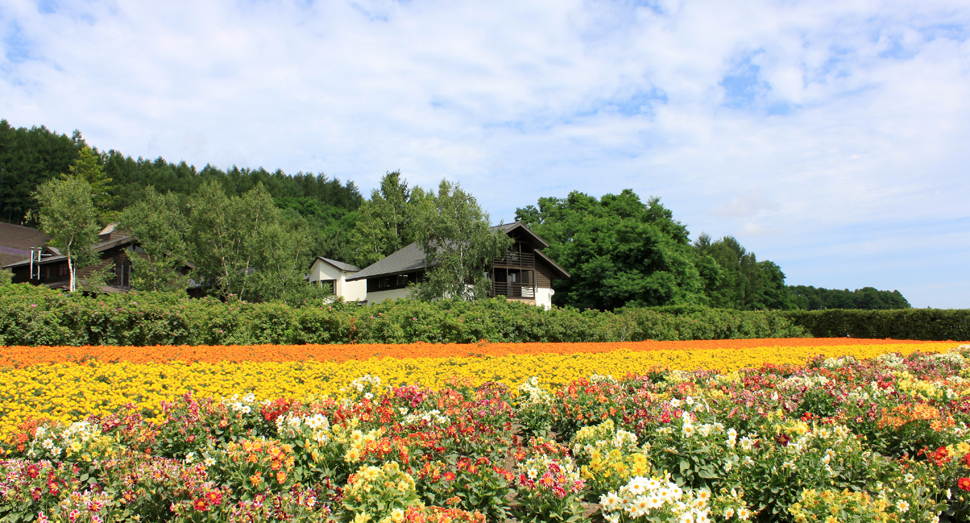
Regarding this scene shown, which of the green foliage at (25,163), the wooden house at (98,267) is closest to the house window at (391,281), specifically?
the wooden house at (98,267)

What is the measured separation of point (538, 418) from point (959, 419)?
3805mm

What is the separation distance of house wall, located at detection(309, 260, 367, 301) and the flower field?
35686 mm

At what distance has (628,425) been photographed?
16.3ft

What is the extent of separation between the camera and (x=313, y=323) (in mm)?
13930

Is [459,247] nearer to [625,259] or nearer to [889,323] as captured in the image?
[625,259]

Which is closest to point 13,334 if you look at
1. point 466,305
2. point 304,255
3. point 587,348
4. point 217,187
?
point 466,305

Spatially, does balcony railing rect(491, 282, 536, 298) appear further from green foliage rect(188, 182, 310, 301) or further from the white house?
the white house

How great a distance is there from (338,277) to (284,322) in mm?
31733

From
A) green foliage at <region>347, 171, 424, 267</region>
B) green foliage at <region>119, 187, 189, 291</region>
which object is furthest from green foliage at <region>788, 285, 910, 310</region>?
green foliage at <region>119, 187, 189, 291</region>

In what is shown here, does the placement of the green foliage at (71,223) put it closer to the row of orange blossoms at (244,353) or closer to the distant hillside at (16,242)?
the distant hillside at (16,242)

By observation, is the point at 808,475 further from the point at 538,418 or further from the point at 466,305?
the point at 466,305

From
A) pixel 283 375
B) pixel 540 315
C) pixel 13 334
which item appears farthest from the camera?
pixel 540 315

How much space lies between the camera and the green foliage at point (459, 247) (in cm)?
2753

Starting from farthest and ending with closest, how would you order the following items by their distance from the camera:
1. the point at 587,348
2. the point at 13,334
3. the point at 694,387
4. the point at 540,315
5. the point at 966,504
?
the point at 540,315 → the point at 587,348 → the point at 13,334 → the point at 694,387 → the point at 966,504
